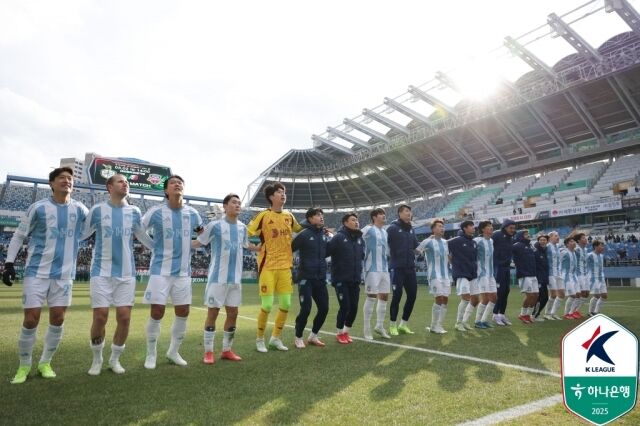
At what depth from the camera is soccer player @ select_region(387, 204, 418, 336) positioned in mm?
7441

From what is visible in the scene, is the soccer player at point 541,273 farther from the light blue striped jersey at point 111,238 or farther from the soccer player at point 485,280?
the light blue striped jersey at point 111,238

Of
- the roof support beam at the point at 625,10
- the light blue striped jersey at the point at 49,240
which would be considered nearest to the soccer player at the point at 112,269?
the light blue striped jersey at the point at 49,240

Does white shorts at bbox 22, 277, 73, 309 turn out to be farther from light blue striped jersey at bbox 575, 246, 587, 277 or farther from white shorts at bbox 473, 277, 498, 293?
light blue striped jersey at bbox 575, 246, 587, 277

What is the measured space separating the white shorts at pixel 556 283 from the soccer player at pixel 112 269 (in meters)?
9.17

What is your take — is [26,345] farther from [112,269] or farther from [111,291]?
[112,269]

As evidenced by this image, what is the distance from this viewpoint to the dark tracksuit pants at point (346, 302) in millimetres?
6516

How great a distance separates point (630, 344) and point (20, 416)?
151 inches

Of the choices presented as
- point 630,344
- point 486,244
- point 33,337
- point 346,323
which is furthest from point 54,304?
point 486,244

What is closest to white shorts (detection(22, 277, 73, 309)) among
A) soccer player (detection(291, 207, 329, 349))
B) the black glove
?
the black glove

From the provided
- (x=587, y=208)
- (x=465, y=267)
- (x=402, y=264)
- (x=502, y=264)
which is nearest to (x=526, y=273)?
(x=502, y=264)

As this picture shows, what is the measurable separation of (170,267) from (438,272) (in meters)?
5.05

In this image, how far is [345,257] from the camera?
666 centimetres

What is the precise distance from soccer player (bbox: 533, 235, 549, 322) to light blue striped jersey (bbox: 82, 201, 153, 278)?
28.3 feet

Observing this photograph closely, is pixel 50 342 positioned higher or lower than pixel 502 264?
lower
